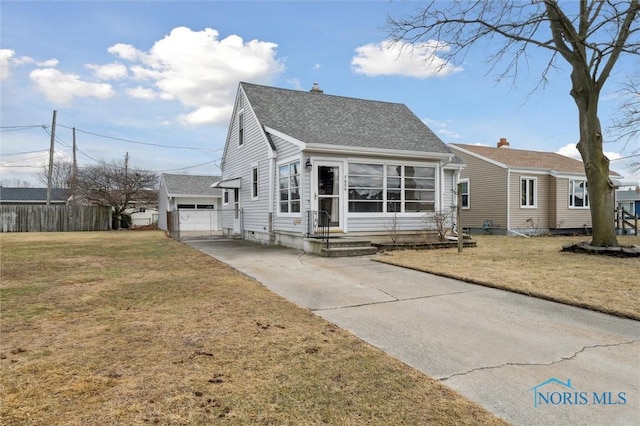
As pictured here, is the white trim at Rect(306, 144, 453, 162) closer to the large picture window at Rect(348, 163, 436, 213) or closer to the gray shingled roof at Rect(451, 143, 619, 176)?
the large picture window at Rect(348, 163, 436, 213)

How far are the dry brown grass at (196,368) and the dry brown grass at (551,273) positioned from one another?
3.63 metres

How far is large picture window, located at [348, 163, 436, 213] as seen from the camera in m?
12.3

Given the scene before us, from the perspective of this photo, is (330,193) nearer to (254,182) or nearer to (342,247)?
(342,247)

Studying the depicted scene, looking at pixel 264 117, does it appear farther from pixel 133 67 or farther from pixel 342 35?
pixel 133 67

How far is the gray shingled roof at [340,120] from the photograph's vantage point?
42.0ft

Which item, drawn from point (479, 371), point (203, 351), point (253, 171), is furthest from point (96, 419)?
point (253, 171)

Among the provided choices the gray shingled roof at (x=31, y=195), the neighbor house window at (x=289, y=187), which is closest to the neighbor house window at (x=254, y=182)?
the neighbor house window at (x=289, y=187)

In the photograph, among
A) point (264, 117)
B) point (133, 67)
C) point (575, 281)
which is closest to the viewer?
point (575, 281)

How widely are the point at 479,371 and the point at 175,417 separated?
232 centimetres

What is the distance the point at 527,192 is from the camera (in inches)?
779

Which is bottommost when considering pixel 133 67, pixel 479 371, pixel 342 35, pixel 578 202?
pixel 479 371

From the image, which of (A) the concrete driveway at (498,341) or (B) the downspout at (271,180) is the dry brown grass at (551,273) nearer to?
(A) the concrete driveway at (498,341)

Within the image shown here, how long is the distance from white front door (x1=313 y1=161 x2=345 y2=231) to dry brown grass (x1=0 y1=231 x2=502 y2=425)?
6.56 m

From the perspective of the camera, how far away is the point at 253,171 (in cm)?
1589
